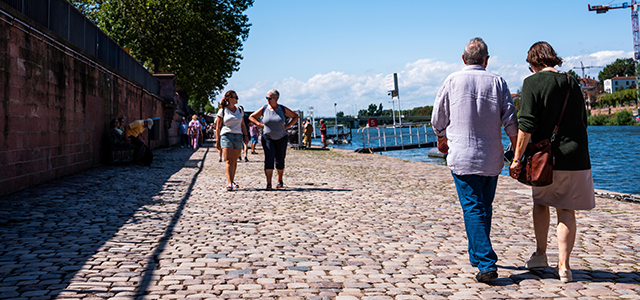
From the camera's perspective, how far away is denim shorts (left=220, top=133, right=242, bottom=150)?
9703 mm

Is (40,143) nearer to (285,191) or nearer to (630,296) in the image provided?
(285,191)

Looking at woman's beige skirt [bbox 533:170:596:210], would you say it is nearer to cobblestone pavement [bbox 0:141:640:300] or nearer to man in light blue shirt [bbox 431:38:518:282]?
man in light blue shirt [bbox 431:38:518:282]

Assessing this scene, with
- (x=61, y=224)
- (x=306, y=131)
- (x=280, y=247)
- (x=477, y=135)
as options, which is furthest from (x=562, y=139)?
(x=306, y=131)

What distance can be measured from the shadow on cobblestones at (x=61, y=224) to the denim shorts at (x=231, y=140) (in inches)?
51.7

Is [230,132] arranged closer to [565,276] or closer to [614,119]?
[565,276]

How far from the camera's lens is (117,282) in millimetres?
3867

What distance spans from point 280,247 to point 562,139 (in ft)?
8.30

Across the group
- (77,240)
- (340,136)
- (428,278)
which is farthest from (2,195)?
(340,136)

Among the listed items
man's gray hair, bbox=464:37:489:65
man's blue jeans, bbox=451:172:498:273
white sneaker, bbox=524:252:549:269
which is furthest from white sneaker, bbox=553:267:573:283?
man's gray hair, bbox=464:37:489:65

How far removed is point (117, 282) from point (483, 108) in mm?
2841

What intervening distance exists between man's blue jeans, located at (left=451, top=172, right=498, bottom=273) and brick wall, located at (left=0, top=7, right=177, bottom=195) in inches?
258

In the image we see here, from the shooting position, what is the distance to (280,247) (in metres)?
5.14

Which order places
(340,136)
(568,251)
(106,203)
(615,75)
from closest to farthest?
(568,251), (106,203), (340,136), (615,75)

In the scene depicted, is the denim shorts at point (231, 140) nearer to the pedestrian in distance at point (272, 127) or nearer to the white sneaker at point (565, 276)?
the pedestrian in distance at point (272, 127)
